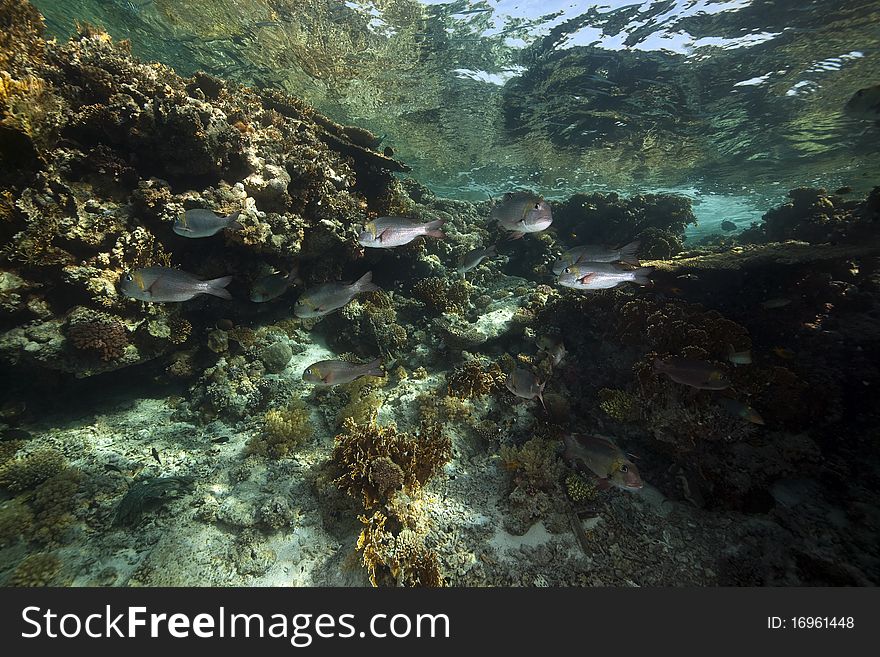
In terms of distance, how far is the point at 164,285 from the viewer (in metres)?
3.93

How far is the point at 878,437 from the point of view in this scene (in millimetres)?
4660

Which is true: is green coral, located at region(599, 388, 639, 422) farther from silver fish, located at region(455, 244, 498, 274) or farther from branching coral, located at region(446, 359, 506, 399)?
silver fish, located at region(455, 244, 498, 274)

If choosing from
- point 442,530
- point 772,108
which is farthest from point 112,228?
point 772,108

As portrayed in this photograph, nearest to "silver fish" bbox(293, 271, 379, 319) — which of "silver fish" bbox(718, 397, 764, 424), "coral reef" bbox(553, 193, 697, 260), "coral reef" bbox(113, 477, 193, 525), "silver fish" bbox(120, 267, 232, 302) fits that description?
"silver fish" bbox(120, 267, 232, 302)

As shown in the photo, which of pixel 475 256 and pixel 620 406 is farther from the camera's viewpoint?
pixel 475 256

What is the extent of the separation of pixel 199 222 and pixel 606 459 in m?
6.04

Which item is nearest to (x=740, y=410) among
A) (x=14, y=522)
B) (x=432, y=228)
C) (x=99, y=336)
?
(x=432, y=228)

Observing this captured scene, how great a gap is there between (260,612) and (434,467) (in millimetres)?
2757

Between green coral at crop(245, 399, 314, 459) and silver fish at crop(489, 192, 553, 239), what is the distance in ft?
15.2

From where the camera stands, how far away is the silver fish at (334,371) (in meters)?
4.49

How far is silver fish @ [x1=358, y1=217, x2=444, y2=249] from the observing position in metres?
4.04

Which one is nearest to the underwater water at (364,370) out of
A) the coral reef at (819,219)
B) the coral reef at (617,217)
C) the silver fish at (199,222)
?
the silver fish at (199,222)

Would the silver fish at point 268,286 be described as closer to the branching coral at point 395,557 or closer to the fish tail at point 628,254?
the branching coral at point 395,557

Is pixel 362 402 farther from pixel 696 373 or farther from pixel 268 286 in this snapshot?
pixel 696 373
